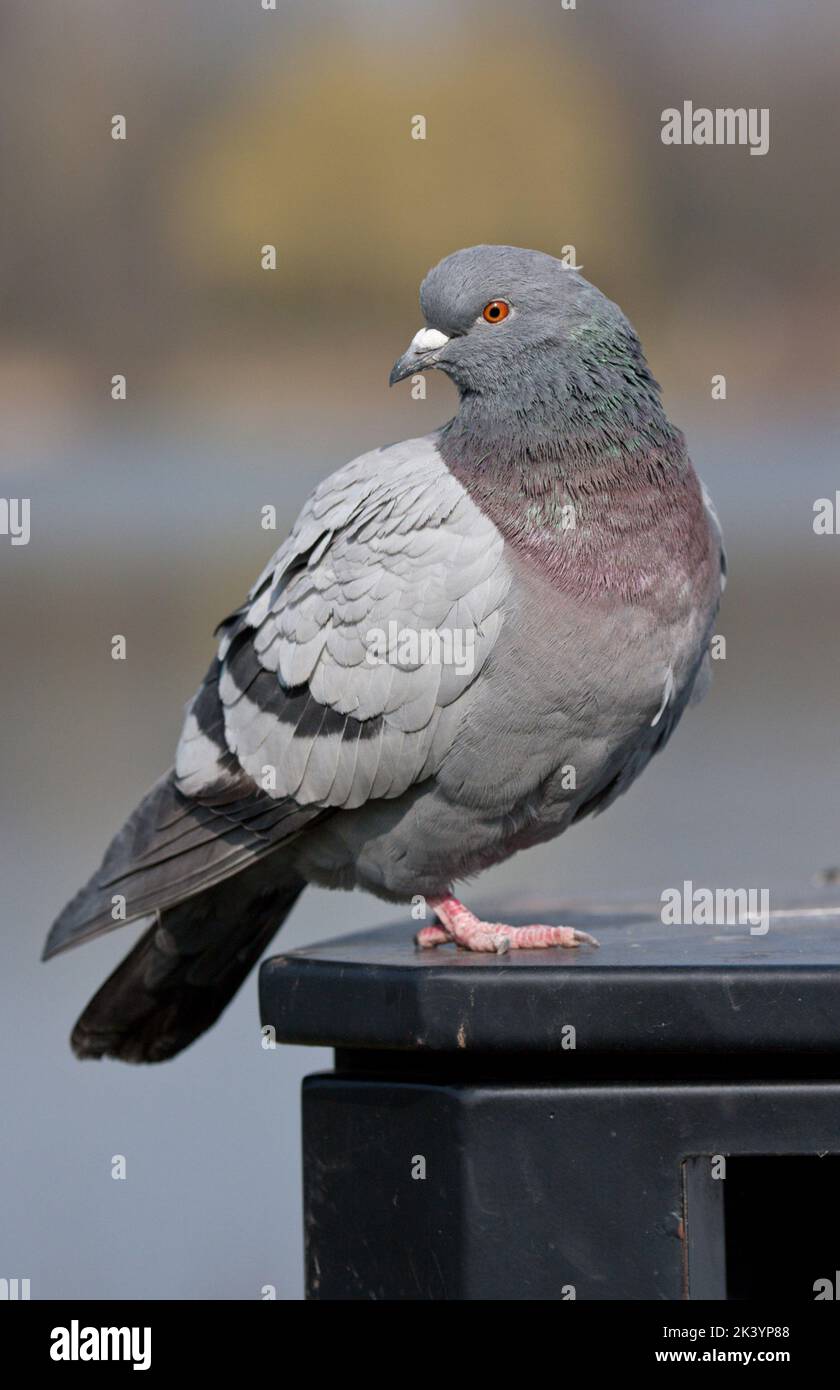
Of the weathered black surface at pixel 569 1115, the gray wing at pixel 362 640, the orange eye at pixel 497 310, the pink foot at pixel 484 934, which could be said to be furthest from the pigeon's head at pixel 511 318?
the weathered black surface at pixel 569 1115

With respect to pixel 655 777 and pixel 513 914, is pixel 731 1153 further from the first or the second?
pixel 655 777

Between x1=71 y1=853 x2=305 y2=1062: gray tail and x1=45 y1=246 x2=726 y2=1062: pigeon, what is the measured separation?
0.16m

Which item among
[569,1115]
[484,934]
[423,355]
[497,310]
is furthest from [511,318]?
[569,1115]

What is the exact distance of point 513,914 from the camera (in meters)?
4.00

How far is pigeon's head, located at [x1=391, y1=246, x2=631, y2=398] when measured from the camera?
3.73 meters

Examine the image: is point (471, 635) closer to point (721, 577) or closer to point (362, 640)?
point (362, 640)

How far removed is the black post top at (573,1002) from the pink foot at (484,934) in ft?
1.25

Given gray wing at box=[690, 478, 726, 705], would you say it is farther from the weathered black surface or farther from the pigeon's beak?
the weathered black surface

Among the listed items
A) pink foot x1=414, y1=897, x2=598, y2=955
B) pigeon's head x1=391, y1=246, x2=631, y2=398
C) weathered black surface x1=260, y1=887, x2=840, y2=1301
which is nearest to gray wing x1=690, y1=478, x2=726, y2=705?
pigeon's head x1=391, y1=246, x2=631, y2=398

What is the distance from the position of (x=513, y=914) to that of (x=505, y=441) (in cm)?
106

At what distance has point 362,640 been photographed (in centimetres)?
371

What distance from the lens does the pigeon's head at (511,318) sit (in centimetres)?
373
